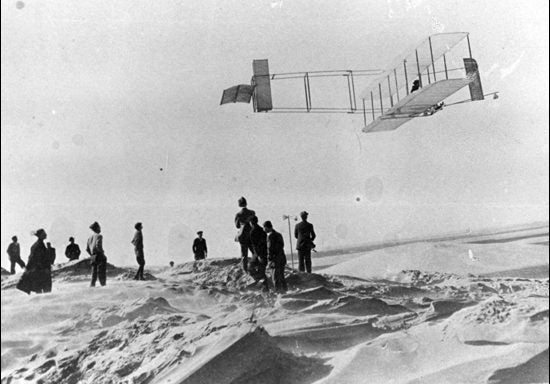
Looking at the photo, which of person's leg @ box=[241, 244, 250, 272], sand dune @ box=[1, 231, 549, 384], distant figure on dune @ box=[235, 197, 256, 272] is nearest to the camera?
sand dune @ box=[1, 231, 549, 384]

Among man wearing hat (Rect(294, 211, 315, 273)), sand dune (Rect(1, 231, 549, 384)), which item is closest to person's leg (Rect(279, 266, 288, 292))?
sand dune (Rect(1, 231, 549, 384))

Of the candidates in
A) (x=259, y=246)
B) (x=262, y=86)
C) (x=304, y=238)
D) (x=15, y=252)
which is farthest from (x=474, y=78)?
(x=15, y=252)

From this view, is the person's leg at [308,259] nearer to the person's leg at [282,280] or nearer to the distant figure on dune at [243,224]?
the distant figure on dune at [243,224]

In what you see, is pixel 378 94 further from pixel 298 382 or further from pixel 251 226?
pixel 298 382

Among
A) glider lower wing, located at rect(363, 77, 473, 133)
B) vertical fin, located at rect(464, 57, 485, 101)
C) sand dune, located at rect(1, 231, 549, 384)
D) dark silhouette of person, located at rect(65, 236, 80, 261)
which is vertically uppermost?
A: vertical fin, located at rect(464, 57, 485, 101)

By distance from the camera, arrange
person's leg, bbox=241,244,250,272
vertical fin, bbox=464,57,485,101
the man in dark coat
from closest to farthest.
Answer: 1. the man in dark coat
2. person's leg, bbox=241,244,250,272
3. vertical fin, bbox=464,57,485,101

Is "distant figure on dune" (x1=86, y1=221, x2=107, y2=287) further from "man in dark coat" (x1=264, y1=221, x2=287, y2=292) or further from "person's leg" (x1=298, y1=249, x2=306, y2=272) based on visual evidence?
"person's leg" (x1=298, y1=249, x2=306, y2=272)

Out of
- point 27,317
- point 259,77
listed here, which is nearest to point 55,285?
point 27,317

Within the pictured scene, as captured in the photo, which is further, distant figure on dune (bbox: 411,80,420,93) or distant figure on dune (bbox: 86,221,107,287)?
distant figure on dune (bbox: 411,80,420,93)

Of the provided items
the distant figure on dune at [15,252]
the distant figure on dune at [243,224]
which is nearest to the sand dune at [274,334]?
the distant figure on dune at [243,224]
